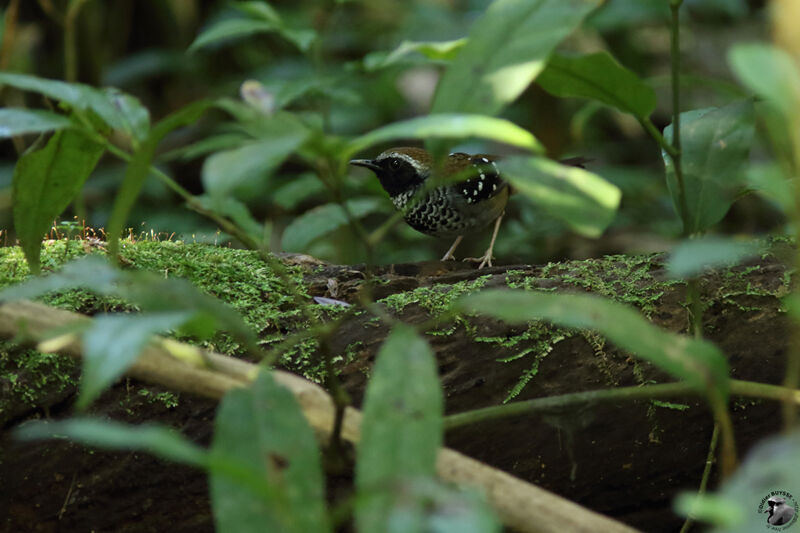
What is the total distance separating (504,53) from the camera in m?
1.31

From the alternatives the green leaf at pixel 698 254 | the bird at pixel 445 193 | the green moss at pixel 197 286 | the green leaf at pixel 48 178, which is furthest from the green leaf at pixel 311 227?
the green leaf at pixel 698 254

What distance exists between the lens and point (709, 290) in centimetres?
230

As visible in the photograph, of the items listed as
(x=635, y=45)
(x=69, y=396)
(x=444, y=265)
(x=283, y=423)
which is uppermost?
(x=283, y=423)

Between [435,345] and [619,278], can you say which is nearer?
[435,345]

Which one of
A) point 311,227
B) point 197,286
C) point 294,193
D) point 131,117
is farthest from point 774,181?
point 294,193

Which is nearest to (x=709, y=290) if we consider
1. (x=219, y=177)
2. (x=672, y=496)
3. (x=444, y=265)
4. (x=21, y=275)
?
(x=672, y=496)

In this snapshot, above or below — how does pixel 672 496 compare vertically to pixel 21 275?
below

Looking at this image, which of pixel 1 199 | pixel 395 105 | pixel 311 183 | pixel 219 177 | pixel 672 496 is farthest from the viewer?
pixel 395 105

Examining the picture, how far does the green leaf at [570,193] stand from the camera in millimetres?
1185

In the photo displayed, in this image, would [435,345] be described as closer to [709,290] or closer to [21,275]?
[709,290]

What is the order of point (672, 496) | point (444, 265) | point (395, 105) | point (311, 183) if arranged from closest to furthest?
point (672, 496), point (444, 265), point (311, 183), point (395, 105)

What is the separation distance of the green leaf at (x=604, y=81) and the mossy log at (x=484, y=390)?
0.69 metres

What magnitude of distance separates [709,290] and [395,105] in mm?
5046

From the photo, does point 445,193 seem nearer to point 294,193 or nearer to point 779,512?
point 294,193
